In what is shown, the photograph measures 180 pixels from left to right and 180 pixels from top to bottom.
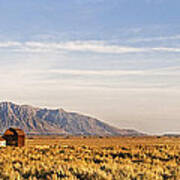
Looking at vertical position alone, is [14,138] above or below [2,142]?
above

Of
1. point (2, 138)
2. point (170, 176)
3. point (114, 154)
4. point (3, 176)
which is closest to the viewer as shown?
point (170, 176)

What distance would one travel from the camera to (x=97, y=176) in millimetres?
15078

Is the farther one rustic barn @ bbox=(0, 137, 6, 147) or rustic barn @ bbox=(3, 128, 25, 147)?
rustic barn @ bbox=(3, 128, 25, 147)

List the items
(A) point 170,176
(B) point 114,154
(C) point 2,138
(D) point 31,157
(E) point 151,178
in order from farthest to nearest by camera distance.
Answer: (C) point 2,138, (B) point 114,154, (D) point 31,157, (A) point 170,176, (E) point 151,178

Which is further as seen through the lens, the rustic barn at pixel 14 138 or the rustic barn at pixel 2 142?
the rustic barn at pixel 14 138

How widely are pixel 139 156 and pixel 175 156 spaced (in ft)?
8.79

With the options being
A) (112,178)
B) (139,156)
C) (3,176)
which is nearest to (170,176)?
(112,178)

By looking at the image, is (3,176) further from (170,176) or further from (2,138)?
(2,138)

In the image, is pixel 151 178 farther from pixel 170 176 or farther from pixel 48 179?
pixel 48 179

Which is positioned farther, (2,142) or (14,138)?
(14,138)

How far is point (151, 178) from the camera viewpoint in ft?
47.3

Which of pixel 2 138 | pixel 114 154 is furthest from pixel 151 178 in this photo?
pixel 2 138

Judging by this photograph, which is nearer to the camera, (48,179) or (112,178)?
(112,178)

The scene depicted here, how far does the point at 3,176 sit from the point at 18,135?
37014 mm
